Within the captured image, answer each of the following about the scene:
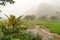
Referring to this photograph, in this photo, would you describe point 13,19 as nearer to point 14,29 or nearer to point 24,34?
point 14,29

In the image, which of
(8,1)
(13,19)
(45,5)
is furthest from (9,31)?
(45,5)

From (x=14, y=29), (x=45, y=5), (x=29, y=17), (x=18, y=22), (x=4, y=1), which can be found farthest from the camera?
(x=45, y=5)

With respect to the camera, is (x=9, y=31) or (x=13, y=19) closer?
(x=9, y=31)

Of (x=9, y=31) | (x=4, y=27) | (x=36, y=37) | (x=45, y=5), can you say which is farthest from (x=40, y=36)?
(x=45, y=5)

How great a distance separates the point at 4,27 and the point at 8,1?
9.60ft

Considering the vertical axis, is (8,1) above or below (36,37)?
above

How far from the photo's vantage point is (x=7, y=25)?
1098 centimetres

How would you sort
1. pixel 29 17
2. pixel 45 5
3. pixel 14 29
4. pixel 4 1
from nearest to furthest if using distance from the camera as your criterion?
pixel 4 1, pixel 14 29, pixel 29 17, pixel 45 5

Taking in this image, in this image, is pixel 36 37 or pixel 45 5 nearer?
pixel 36 37

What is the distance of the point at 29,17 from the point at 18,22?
24.3m

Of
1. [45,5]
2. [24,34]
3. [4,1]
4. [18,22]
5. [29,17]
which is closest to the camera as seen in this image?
[4,1]

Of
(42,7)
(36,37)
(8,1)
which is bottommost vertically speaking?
(42,7)

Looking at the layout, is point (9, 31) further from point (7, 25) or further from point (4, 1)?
point (4, 1)

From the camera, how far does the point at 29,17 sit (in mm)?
35219
